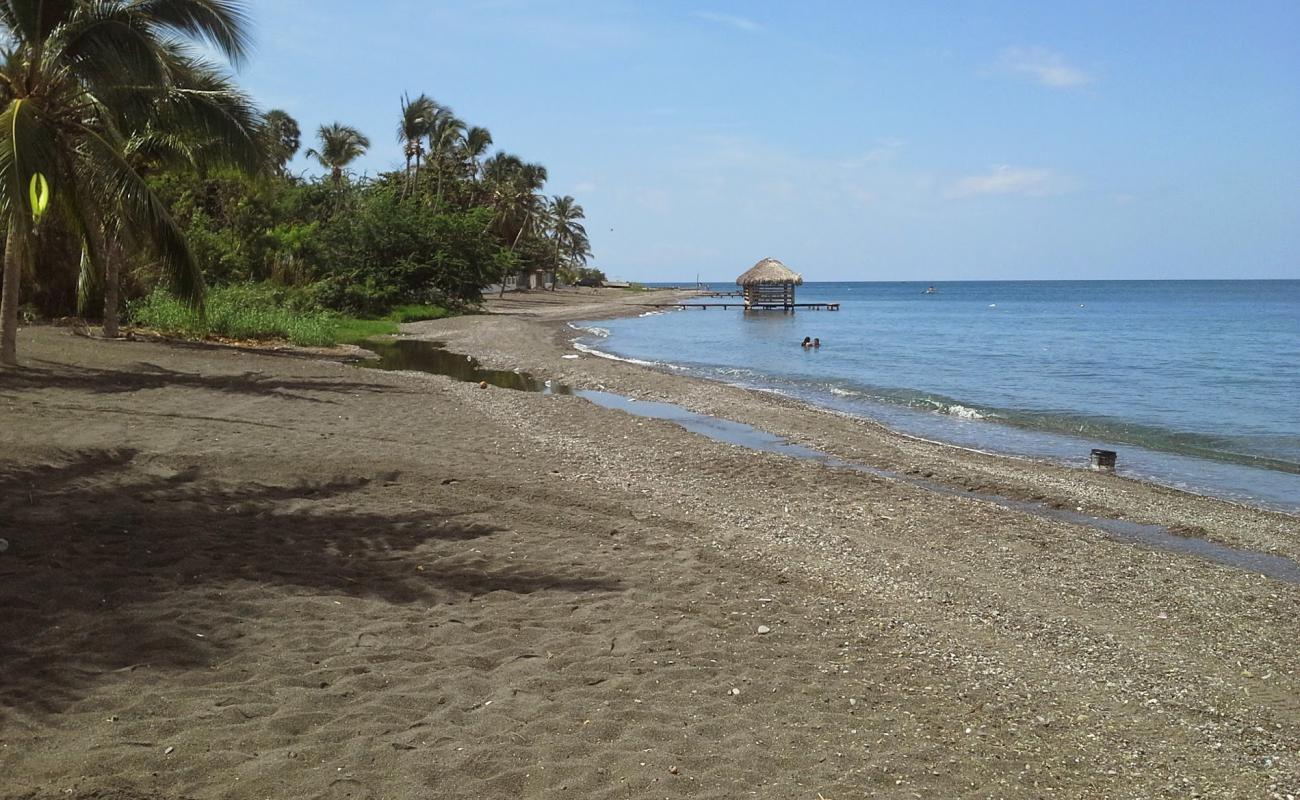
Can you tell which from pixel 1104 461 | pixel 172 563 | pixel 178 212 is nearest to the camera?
pixel 172 563

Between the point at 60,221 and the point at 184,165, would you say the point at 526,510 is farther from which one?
the point at 60,221

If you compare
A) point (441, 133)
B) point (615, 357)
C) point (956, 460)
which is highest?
point (441, 133)

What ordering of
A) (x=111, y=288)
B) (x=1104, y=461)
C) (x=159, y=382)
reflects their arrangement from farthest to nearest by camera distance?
(x=111, y=288) < (x=159, y=382) < (x=1104, y=461)

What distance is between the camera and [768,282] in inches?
2648

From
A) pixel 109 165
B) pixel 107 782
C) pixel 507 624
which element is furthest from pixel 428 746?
pixel 109 165

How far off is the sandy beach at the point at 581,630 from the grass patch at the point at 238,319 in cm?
1187

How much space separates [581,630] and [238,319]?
2104 cm

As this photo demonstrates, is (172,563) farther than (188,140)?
No

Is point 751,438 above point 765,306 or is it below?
below

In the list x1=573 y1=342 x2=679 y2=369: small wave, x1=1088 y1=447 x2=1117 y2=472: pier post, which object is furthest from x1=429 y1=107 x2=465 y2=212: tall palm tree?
x1=1088 y1=447 x2=1117 y2=472: pier post

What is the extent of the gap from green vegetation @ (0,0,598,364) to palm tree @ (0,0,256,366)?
0.03 metres

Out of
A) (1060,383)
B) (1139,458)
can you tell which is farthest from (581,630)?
(1060,383)

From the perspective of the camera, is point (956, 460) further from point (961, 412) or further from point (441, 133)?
point (441, 133)

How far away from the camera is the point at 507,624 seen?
5754mm
